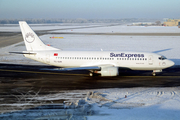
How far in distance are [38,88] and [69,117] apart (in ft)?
27.8

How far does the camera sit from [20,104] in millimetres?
17531

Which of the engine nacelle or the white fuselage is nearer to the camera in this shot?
the engine nacelle

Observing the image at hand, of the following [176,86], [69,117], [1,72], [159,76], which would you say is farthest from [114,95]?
[1,72]

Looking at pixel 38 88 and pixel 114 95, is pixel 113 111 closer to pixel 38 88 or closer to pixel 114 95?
pixel 114 95

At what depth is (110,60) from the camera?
91.1ft

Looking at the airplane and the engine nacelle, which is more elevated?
the airplane

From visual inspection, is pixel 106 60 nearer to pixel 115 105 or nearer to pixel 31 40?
pixel 115 105

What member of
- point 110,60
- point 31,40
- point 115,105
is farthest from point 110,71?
point 31,40

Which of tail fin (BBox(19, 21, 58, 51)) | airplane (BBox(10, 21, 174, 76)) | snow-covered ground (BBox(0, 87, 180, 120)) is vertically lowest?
snow-covered ground (BBox(0, 87, 180, 120))

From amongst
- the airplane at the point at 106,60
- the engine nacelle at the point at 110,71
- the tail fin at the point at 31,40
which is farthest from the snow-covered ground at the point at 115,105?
the tail fin at the point at 31,40

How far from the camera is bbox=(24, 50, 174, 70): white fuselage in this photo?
2781cm

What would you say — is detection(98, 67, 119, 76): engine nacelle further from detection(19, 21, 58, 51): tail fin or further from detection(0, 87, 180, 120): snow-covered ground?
detection(19, 21, 58, 51): tail fin

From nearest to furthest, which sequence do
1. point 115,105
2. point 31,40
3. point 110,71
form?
point 115,105 < point 110,71 < point 31,40

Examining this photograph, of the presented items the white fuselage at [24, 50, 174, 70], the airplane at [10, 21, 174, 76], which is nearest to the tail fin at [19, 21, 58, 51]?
the airplane at [10, 21, 174, 76]
